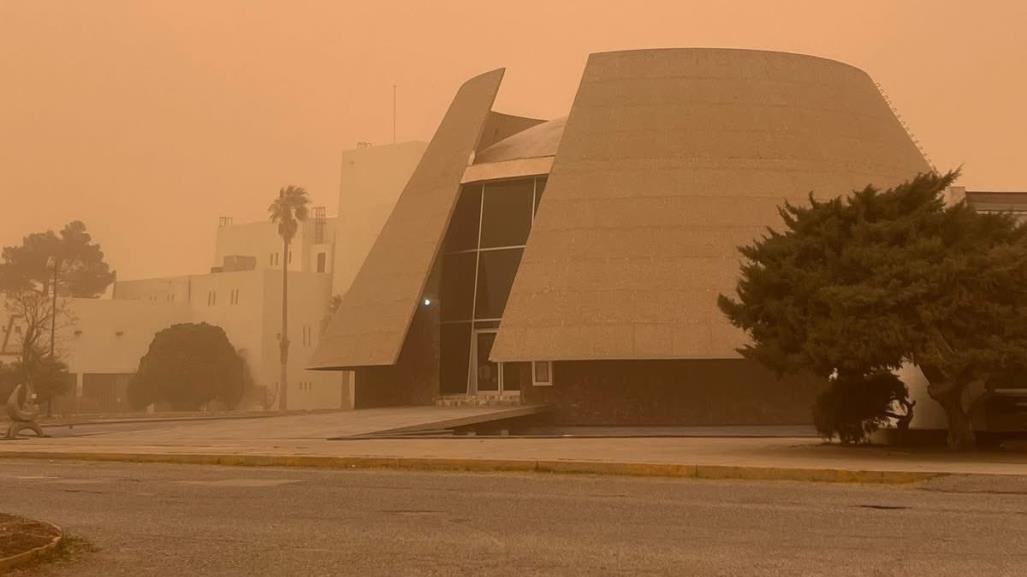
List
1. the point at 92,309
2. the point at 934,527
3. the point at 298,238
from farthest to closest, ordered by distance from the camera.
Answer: the point at 298,238 < the point at 92,309 < the point at 934,527

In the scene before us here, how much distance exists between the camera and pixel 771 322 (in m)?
22.4

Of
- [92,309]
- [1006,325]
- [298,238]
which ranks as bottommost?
[1006,325]

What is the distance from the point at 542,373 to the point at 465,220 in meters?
8.84

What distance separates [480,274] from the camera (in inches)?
1834

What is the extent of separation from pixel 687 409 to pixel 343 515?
28.4m

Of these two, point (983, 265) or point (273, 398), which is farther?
point (273, 398)

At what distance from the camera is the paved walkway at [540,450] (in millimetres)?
19156

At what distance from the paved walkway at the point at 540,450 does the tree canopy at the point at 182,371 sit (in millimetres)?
62232

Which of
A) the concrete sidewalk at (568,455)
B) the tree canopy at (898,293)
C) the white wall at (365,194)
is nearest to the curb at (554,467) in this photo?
the concrete sidewalk at (568,455)

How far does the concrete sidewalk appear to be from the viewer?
17.9 meters

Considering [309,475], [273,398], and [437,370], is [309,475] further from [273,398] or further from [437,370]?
[273,398]

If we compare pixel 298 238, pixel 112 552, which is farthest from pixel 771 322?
pixel 298 238

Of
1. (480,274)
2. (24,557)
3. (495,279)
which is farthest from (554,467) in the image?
(480,274)

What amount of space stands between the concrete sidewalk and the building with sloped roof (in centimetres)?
1074
